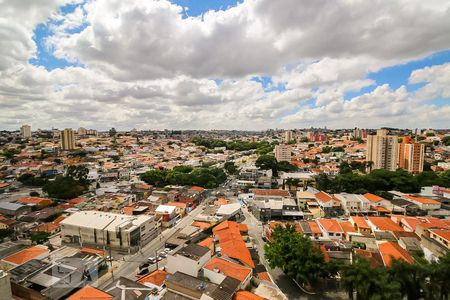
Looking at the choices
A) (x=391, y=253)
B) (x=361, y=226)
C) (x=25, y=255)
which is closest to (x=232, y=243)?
(x=391, y=253)

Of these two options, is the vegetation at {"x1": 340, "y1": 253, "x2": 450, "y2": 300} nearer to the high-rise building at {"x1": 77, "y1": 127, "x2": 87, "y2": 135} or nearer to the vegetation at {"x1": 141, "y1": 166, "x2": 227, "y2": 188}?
the vegetation at {"x1": 141, "y1": 166, "x2": 227, "y2": 188}

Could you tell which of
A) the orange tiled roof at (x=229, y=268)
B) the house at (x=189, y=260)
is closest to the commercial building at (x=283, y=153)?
the house at (x=189, y=260)

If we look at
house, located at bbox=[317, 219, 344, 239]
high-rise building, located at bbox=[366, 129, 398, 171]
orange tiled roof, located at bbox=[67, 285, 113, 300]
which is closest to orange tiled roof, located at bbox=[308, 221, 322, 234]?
house, located at bbox=[317, 219, 344, 239]

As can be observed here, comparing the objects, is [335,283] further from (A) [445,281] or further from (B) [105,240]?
(B) [105,240]

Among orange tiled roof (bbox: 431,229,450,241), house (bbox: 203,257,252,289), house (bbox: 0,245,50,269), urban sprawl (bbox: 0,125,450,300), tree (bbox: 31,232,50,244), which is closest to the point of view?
urban sprawl (bbox: 0,125,450,300)

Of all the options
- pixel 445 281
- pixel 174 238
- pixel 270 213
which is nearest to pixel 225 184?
pixel 270 213

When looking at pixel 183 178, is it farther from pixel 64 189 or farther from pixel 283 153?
pixel 283 153

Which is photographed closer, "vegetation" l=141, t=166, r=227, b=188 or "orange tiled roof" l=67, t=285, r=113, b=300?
"orange tiled roof" l=67, t=285, r=113, b=300
